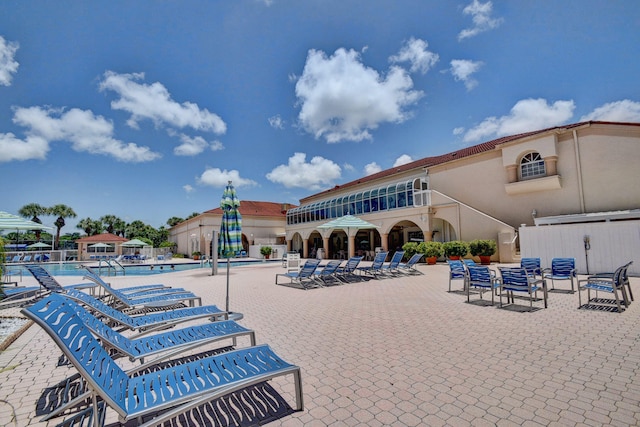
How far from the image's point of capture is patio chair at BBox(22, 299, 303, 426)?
6.73 feet

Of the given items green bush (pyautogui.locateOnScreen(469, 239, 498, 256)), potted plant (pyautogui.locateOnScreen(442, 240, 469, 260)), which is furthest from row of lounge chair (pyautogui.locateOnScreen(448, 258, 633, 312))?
potted plant (pyautogui.locateOnScreen(442, 240, 469, 260))

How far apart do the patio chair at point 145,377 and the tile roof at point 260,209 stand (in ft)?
120

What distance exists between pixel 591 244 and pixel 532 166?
8351 millimetres

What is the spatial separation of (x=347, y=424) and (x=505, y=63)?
14.6 meters

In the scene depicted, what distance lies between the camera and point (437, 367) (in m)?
3.69

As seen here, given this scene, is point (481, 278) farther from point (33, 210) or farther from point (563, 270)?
point (33, 210)

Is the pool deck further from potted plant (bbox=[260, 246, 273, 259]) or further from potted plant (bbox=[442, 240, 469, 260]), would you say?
potted plant (bbox=[260, 246, 273, 259])

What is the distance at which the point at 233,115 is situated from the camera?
60.4 feet

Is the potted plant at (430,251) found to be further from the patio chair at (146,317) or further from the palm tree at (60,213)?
the palm tree at (60,213)

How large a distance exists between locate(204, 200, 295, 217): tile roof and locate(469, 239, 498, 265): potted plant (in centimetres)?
2868

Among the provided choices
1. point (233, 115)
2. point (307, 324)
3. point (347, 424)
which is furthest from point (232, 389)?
point (233, 115)

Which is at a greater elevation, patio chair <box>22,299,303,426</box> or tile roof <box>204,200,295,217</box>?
tile roof <box>204,200,295,217</box>

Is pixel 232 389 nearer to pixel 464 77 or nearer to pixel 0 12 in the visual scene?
pixel 0 12

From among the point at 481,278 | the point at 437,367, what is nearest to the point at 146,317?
the point at 437,367
